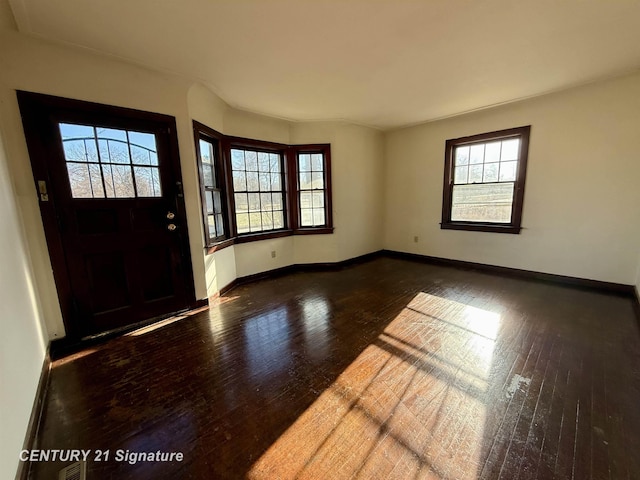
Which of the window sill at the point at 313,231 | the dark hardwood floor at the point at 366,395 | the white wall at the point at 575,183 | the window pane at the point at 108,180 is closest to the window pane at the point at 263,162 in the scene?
the window sill at the point at 313,231

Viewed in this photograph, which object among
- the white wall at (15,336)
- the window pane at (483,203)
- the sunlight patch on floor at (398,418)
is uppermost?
the window pane at (483,203)

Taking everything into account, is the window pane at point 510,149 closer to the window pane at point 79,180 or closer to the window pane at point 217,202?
the window pane at point 217,202

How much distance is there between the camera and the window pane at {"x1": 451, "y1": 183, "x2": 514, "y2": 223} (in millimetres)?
3930

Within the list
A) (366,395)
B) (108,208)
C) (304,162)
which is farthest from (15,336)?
(304,162)

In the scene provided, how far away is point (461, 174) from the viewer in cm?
435

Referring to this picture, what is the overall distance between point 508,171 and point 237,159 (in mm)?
4056

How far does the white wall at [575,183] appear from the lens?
9.84 ft

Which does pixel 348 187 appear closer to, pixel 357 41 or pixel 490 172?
pixel 490 172

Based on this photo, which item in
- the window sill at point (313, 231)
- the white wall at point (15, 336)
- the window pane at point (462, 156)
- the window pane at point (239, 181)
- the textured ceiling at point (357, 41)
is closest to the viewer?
the white wall at point (15, 336)

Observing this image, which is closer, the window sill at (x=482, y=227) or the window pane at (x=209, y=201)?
the window pane at (x=209, y=201)

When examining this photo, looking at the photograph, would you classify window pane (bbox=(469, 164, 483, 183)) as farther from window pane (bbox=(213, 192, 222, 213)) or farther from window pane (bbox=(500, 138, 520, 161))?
window pane (bbox=(213, 192, 222, 213))

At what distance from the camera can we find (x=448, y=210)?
14.9ft

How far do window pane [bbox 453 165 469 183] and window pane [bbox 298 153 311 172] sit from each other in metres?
2.51

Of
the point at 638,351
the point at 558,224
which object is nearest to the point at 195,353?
the point at 638,351
